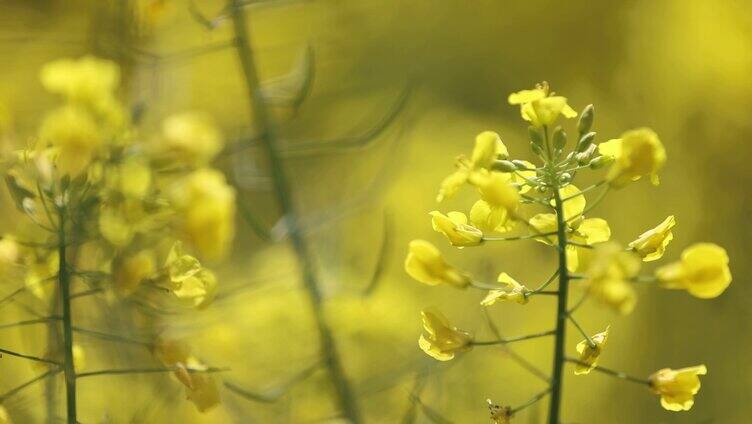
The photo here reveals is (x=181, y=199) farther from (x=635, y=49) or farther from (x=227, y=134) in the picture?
(x=635, y=49)

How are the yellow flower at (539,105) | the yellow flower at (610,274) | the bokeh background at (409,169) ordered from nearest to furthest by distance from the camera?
the yellow flower at (610,274)
the yellow flower at (539,105)
the bokeh background at (409,169)

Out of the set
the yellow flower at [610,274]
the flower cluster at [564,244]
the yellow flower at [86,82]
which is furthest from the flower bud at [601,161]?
the yellow flower at [86,82]

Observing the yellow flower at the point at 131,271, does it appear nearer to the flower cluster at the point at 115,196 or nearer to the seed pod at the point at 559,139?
the flower cluster at the point at 115,196

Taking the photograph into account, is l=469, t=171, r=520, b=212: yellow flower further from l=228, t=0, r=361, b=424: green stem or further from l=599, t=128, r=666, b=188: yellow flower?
l=228, t=0, r=361, b=424: green stem

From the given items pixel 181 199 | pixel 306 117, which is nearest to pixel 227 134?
pixel 306 117

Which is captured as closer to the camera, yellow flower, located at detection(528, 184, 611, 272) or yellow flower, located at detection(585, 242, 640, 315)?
yellow flower, located at detection(585, 242, 640, 315)

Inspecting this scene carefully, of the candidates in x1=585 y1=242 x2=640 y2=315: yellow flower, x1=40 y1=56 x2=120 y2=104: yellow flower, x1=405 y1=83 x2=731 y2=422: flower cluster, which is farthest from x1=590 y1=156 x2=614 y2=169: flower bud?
x1=40 y1=56 x2=120 y2=104: yellow flower
